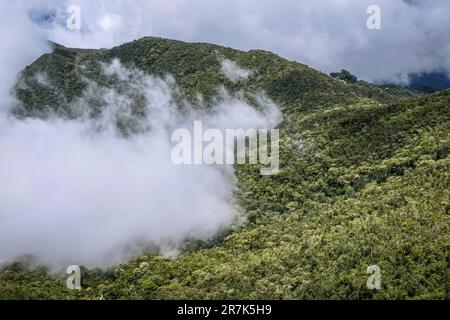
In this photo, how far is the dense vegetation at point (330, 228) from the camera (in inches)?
2849

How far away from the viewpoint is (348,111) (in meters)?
128

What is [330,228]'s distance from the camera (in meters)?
89.3

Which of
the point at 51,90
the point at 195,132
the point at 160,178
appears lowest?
the point at 160,178

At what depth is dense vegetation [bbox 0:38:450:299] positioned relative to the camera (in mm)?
72375

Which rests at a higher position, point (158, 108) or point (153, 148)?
point (158, 108)
